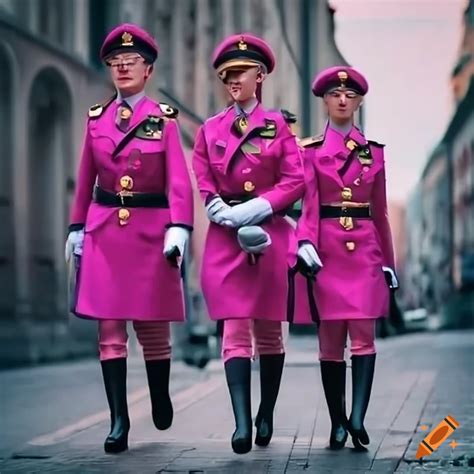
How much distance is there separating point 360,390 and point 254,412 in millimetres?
525

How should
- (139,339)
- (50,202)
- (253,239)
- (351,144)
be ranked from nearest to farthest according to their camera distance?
(253,239), (351,144), (139,339), (50,202)

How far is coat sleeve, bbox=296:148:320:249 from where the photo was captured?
472 centimetres

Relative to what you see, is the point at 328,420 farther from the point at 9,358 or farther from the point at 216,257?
the point at 9,358

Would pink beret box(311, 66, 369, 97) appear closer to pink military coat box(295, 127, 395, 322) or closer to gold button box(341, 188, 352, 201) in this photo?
pink military coat box(295, 127, 395, 322)

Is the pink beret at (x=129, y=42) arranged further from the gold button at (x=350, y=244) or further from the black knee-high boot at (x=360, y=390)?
the black knee-high boot at (x=360, y=390)

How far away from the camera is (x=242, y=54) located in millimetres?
4695

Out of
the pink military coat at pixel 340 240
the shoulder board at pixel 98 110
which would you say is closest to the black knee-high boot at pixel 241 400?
the pink military coat at pixel 340 240

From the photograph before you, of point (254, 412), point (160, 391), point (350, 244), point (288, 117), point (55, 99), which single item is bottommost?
point (254, 412)

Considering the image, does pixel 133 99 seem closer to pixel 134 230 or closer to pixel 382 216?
pixel 134 230

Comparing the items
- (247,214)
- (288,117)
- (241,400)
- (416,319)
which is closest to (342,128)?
(288,117)

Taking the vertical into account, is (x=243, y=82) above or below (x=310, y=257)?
above

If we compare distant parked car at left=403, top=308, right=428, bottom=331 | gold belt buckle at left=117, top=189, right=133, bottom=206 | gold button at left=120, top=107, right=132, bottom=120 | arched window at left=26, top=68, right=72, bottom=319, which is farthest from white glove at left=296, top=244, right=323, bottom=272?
arched window at left=26, top=68, right=72, bottom=319

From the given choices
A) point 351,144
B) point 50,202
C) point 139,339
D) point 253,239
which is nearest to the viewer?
point 253,239

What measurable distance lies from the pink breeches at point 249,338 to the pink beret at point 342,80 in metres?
0.86
